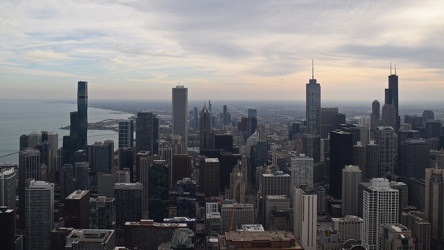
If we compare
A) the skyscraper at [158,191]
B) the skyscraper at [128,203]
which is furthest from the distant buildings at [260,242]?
the skyscraper at [158,191]


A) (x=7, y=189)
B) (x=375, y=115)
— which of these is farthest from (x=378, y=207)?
(x=375, y=115)

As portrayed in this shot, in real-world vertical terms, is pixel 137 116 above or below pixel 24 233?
above

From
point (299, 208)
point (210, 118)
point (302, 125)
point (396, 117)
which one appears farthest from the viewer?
point (210, 118)

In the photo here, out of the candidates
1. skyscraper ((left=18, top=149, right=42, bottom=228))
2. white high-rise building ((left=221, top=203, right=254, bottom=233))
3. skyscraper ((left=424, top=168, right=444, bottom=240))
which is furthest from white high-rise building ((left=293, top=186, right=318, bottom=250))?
skyscraper ((left=18, top=149, right=42, bottom=228))

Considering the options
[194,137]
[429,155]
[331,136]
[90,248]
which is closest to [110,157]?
[194,137]

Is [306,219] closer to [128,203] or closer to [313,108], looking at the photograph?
[128,203]

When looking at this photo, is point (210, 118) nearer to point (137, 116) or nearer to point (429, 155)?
point (137, 116)
